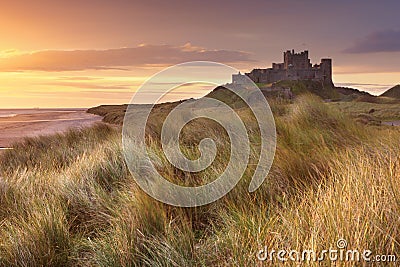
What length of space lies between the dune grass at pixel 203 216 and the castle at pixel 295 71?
6747 cm

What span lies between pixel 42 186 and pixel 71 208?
0.97 m

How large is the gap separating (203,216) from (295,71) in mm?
71496

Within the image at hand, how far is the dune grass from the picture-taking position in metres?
2.41

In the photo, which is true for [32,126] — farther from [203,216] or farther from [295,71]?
[295,71]

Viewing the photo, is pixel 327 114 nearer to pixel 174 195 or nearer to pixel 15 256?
pixel 174 195

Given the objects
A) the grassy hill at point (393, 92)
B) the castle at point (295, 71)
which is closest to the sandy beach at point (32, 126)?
the grassy hill at point (393, 92)

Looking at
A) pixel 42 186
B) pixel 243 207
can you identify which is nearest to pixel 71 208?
pixel 42 186

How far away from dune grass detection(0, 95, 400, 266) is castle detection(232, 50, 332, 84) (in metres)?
67.5

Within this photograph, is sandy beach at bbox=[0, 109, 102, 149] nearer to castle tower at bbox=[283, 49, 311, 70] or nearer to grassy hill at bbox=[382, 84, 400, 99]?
grassy hill at bbox=[382, 84, 400, 99]

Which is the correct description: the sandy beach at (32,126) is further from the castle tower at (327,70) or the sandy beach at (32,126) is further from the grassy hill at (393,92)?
the castle tower at (327,70)

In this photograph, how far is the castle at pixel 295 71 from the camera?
71625 millimetres

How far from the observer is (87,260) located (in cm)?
308

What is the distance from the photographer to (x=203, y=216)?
146 inches

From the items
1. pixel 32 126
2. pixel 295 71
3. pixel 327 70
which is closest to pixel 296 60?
pixel 295 71
